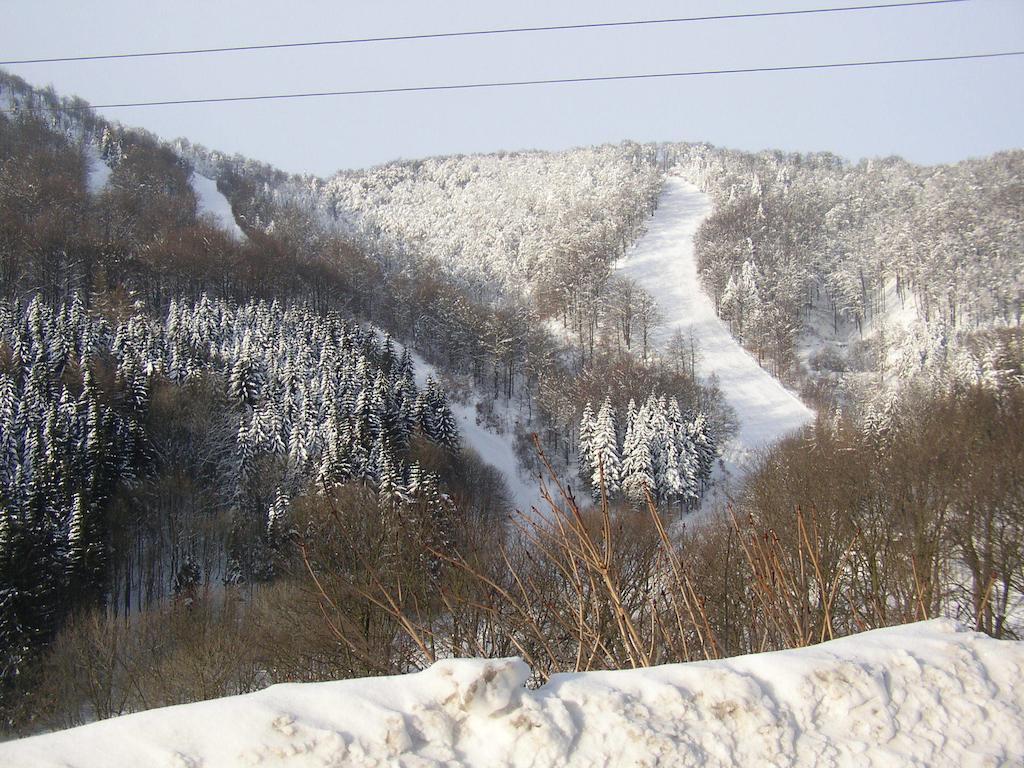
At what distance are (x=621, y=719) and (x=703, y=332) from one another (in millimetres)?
71788

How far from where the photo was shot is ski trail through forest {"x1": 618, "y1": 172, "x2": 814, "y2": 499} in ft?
171

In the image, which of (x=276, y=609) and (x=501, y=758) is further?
(x=276, y=609)

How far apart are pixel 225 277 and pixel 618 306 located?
3959cm

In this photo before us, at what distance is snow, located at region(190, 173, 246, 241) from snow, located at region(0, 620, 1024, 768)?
8276cm

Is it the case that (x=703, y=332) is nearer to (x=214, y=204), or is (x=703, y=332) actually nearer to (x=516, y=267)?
(x=516, y=267)

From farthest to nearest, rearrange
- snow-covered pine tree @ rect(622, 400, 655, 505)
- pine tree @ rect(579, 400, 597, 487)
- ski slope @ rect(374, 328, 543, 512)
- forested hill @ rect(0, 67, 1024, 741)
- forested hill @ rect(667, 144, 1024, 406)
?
forested hill @ rect(667, 144, 1024, 406) < ski slope @ rect(374, 328, 543, 512) < pine tree @ rect(579, 400, 597, 487) < snow-covered pine tree @ rect(622, 400, 655, 505) < forested hill @ rect(0, 67, 1024, 741)

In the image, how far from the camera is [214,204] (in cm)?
9175

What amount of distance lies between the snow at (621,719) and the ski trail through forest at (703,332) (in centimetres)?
4342

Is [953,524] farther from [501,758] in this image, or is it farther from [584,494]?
[584,494]

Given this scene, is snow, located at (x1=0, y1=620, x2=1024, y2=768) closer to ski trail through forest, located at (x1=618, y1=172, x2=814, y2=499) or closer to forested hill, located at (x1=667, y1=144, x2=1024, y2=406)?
forested hill, located at (x1=667, y1=144, x2=1024, y2=406)

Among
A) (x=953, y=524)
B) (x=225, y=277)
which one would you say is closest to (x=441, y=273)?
(x=225, y=277)

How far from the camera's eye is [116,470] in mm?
30141

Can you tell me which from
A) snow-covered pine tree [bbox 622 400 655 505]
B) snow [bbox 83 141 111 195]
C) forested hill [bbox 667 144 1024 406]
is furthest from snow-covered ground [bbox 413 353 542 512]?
snow [bbox 83 141 111 195]

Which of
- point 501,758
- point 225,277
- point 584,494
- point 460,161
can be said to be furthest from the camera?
point 460,161
